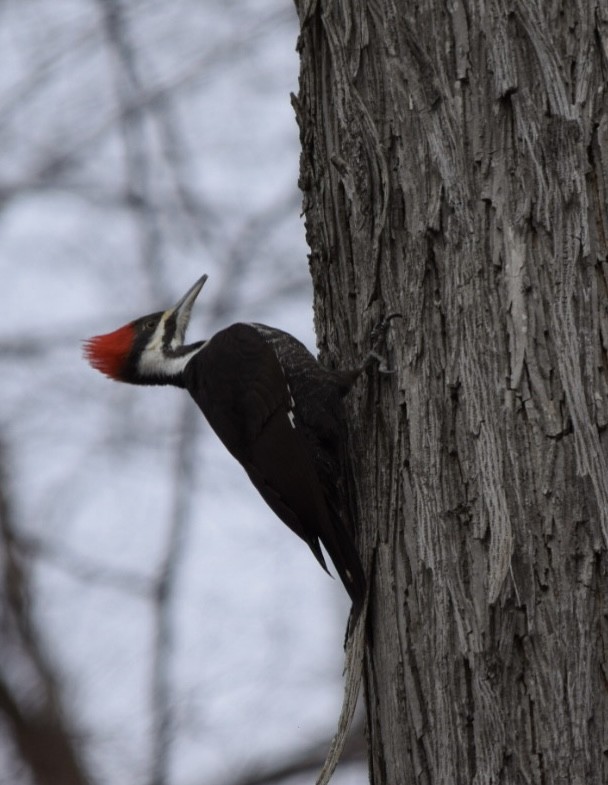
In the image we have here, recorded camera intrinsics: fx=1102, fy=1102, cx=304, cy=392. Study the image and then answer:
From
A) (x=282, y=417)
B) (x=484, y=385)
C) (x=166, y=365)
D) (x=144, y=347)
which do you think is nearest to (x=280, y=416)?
(x=282, y=417)

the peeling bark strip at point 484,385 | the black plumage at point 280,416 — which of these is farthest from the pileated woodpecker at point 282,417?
the peeling bark strip at point 484,385

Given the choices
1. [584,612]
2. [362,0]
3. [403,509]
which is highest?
[362,0]

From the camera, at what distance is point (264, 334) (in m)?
4.00

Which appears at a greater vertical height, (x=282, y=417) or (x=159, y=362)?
(x=159, y=362)

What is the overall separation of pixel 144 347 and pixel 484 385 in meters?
2.28

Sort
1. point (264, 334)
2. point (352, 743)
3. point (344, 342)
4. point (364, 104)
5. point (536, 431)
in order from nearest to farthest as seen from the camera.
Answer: point (536, 431), point (364, 104), point (344, 342), point (264, 334), point (352, 743)

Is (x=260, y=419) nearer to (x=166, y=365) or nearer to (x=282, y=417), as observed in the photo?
(x=282, y=417)

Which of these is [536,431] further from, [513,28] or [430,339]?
[513,28]

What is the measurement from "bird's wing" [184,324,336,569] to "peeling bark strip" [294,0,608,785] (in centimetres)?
40

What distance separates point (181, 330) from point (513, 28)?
2263mm

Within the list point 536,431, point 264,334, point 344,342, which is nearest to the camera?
point 536,431

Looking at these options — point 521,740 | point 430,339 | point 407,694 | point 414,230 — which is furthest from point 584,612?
point 414,230

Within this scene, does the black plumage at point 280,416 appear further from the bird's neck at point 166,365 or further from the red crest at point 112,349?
the red crest at point 112,349

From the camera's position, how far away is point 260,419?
3.68m
